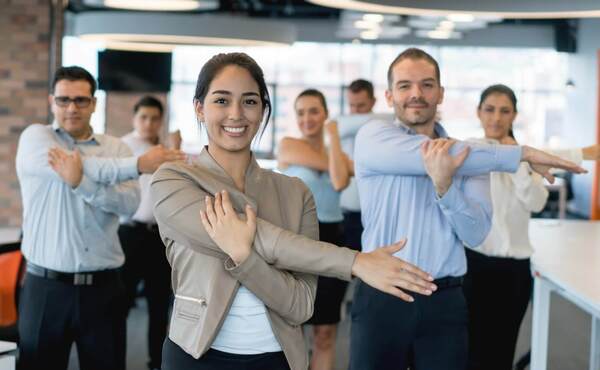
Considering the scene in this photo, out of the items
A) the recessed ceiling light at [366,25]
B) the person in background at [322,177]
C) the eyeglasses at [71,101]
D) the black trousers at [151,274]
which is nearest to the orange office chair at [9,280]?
the black trousers at [151,274]

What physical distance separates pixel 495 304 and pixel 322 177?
1340 mm

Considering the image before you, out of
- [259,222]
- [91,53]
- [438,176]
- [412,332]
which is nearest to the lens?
[259,222]

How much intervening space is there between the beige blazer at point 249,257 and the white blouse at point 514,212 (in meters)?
2.38

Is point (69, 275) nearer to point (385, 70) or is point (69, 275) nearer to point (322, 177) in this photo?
point (322, 177)

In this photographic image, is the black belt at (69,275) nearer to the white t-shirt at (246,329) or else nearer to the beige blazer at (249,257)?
the beige blazer at (249,257)

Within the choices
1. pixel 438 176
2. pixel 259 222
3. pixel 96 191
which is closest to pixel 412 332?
pixel 438 176

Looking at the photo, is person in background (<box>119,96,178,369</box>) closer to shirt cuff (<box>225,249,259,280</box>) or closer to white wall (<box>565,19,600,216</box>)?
shirt cuff (<box>225,249,259,280</box>)

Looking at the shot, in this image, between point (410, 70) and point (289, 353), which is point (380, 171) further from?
point (289, 353)

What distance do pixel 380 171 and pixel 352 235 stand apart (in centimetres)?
305

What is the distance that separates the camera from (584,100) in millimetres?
16125

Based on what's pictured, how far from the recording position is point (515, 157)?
2.86 meters

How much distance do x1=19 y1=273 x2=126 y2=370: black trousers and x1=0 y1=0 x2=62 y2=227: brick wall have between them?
11.4ft

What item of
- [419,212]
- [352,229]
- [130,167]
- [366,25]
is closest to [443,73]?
[366,25]

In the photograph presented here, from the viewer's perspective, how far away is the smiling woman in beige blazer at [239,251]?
6.32 feet
